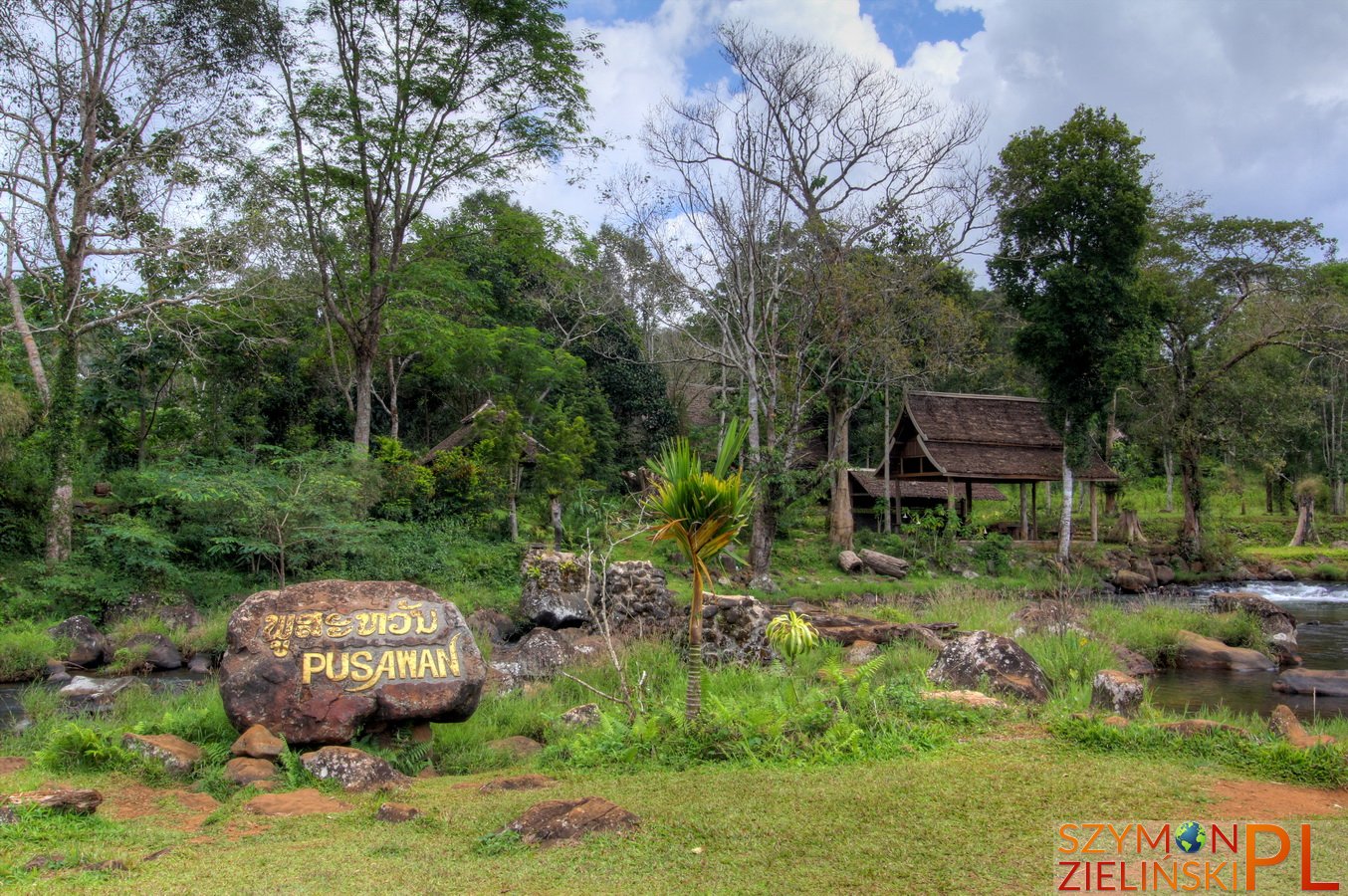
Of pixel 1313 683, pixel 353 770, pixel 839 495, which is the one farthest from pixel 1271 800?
pixel 839 495

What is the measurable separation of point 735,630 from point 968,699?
5.01 metres

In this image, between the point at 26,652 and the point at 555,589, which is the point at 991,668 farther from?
the point at 26,652

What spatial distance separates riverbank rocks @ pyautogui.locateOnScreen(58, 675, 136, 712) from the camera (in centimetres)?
1086

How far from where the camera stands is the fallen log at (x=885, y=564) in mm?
23578

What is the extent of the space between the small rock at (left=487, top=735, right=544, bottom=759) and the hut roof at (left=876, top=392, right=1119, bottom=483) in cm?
2071

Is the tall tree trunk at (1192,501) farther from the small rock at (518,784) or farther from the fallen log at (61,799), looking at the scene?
the fallen log at (61,799)

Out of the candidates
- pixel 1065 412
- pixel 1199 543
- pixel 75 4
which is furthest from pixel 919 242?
pixel 75 4

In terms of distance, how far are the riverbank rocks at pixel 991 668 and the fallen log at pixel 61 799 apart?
7.30 metres

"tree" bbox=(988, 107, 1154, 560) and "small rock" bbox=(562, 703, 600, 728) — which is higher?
"tree" bbox=(988, 107, 1154, 560)

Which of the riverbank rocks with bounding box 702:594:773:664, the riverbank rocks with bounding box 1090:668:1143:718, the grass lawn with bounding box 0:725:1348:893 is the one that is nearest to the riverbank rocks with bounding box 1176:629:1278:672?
the riverbank rocks with bounding box 702:594:773:664

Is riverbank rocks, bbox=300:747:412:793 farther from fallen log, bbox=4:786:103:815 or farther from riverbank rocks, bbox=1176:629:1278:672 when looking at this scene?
riverbank rocks, bbox=1176:629:1278:672

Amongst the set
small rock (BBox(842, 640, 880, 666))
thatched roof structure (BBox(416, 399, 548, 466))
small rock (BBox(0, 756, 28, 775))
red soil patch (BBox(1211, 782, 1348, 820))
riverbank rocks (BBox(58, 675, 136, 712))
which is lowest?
riverbank rocks (BBox(58, 675, 136, 712))

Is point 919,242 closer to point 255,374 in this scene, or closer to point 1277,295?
point 1277,295

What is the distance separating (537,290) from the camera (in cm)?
3244
